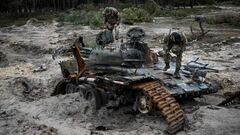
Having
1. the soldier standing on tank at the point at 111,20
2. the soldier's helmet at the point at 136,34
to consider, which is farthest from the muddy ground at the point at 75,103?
the soldier standing on tank at the point at 111,20

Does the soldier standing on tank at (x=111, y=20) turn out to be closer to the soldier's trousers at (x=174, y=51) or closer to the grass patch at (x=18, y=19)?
the soldier's trousers at (x=174, y=51)

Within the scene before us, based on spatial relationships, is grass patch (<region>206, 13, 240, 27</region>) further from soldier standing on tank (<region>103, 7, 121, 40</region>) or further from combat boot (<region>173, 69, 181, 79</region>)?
combat boot (<region>173, 69, 181, 79</region>)

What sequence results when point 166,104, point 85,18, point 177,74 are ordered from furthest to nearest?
point 85,18 < point 177,74 < point 166,104

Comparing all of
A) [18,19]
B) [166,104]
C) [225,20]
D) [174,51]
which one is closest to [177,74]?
[174,51]

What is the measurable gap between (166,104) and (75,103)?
350 centimetres

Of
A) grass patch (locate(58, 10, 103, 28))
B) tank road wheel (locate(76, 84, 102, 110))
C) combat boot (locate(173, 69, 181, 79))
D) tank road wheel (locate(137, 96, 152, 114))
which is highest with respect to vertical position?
combat boot (locate(173, 69, 181, 79))

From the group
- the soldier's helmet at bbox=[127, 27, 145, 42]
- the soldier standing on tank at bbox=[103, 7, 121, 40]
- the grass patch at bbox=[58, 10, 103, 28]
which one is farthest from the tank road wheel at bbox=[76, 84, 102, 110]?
the grass patch at bbox=[58, 10, 103, 28]

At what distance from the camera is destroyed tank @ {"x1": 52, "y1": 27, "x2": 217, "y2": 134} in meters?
13.2

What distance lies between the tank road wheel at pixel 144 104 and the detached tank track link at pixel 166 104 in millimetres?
217

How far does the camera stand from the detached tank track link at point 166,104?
493 inches

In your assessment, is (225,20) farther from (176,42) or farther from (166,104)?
(166,104)

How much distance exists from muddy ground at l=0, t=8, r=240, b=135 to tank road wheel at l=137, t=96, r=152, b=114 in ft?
0.88

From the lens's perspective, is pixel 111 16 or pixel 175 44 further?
pixel 111 16

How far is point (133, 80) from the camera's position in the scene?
1364cm
